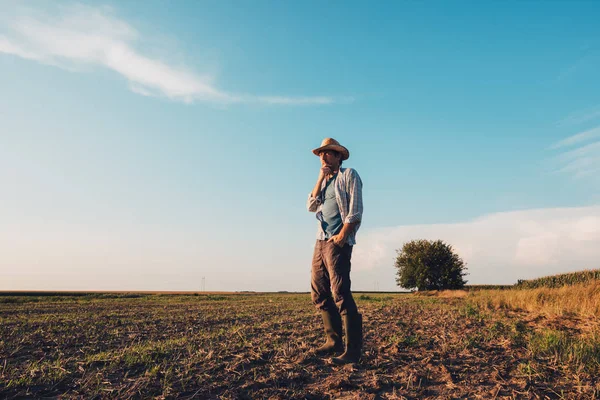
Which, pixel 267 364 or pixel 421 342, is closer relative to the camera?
pixel 267 364

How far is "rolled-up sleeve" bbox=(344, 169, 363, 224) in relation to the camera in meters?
5.24

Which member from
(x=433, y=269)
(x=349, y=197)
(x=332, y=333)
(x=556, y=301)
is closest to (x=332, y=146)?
(x=349, y=197)

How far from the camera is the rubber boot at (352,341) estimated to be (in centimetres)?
530

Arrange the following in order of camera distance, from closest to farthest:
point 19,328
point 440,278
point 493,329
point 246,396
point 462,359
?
point 246,396, point 462,359, point 493,329, point 19,328, point 440,278

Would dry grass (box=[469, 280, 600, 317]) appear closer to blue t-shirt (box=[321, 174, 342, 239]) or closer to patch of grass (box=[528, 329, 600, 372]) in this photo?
patch of grass (box=[528, 329, 600, 372])

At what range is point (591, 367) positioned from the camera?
5.10m

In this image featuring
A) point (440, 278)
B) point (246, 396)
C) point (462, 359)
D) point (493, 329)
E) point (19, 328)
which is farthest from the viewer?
point (440, 278)

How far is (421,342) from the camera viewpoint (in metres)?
6.57

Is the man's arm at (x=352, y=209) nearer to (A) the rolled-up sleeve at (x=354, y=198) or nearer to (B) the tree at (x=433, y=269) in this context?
(A) the rolled-up sleeve at (x=354, y=198)

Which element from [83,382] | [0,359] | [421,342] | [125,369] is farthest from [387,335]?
[0,359]

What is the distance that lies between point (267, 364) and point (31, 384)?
2.75 meters


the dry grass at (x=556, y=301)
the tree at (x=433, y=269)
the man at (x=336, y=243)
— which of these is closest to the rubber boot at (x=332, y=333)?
the man at (x=336, y=243)

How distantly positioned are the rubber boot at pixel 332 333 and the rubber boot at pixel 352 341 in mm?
342

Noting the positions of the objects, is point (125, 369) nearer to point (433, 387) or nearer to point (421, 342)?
point (433, 387)
